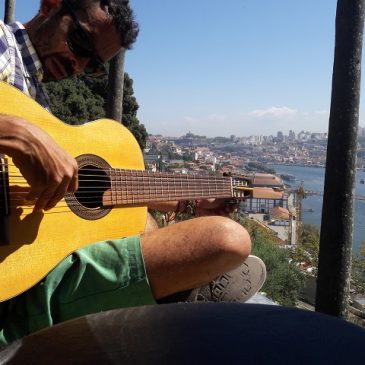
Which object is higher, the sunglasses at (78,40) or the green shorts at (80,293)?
the sunglasses at (78,40)

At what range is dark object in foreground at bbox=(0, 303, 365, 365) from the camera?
65 cm

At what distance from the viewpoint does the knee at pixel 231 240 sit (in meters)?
1.41

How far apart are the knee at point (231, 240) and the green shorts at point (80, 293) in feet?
0.81

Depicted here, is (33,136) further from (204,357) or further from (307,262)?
(307,262)

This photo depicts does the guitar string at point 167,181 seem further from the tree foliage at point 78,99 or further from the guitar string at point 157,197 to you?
the tree foliage at point 78,99

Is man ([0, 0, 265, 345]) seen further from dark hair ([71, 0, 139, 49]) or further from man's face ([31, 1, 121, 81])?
dark hair ([71, 0, 139, 49])

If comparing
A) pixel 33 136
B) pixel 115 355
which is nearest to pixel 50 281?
pixel 33 136

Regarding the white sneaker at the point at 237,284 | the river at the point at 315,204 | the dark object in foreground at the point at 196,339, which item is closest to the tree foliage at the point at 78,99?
the white sneaker at the point at 237,284

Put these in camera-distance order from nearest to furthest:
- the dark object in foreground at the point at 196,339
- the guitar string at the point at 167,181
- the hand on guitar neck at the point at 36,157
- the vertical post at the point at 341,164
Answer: the dark object in foreground at the point at 196,339 → the hand on guitar neck at the point at 36,157 → the guitar string at the point at 167,181 → the vertical post at the point at 341,164

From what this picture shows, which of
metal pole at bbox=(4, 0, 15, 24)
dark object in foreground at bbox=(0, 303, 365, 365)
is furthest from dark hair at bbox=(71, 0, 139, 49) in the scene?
metal pole at bbox=(4, 0, 15, 24)

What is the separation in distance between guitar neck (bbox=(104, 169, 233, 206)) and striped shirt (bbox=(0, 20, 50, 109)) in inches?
18.6

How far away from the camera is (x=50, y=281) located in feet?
4.69

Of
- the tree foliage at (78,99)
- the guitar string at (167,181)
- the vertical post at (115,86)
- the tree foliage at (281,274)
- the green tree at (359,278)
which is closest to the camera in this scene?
the guitar string at (167,181)

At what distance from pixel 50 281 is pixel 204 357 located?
2.91ft
